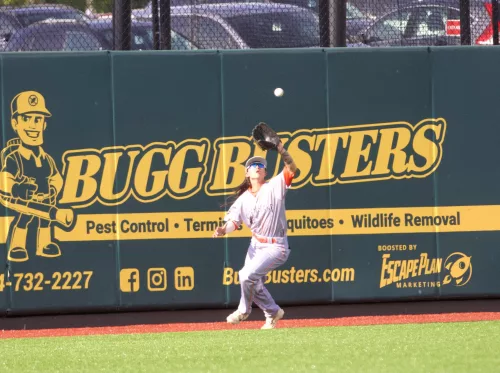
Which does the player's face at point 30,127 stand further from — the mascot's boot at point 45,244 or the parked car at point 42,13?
the parked car at point 42,13

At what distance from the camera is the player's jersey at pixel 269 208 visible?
31.4ft

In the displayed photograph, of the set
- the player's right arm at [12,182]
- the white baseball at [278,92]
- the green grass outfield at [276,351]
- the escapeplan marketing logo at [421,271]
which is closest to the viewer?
the green grass outfield at [276,351]

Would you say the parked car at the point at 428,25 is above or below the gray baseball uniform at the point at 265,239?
above

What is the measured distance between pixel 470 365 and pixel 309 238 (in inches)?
152

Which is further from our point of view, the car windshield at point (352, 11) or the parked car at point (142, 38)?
the car windshield at point (352, 11)

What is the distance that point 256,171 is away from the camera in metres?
9.75

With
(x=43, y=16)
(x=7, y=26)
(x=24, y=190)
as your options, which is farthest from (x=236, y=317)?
(x=7, y=26)

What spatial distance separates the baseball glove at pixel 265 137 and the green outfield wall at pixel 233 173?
2.46 ft

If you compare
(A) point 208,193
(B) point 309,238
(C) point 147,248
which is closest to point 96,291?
(C) point 147,248

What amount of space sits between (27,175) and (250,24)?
3126 millimetres

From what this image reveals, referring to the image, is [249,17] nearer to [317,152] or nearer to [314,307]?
[317,152]

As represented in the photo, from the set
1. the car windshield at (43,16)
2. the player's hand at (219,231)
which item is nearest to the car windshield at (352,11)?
the car windshield at (43,16)

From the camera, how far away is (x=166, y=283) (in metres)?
10.5

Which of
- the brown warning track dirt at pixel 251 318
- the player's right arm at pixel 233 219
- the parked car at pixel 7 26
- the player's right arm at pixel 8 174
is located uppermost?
the parked car at pixel 7 26
